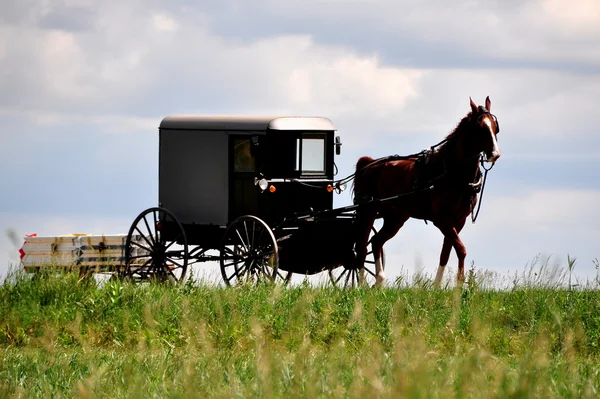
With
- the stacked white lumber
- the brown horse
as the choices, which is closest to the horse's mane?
the brown horse

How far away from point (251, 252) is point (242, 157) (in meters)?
1.84

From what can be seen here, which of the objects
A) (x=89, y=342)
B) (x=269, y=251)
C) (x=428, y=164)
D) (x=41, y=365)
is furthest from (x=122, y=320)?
(x=428, y=164)

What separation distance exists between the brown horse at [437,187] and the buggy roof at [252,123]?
53.7 inches

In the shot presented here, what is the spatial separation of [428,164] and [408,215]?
1088 millimetres

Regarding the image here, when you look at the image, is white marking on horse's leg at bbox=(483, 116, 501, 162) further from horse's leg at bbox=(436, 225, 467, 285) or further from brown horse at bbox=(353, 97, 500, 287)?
horse's leg at bbox=(436, 225, 467, 285)

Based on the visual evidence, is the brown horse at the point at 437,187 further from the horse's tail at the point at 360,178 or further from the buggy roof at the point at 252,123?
the buggy roof at the point at 252,123

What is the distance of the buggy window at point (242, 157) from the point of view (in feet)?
49.6

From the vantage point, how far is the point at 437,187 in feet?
46.0

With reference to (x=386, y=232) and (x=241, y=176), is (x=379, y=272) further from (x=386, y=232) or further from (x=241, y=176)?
(x=241, y=176)

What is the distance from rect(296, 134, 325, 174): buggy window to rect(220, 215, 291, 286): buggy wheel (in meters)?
1.35

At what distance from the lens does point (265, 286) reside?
13.0 metres

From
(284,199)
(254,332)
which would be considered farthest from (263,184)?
(254,332)

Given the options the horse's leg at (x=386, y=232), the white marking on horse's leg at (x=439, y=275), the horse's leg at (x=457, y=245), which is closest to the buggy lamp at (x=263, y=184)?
the horse's leg at (x=386, y=232)

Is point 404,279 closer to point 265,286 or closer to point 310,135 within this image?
point 265,286
